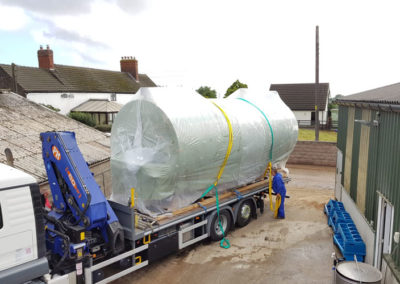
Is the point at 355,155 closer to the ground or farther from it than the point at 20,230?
farther from it

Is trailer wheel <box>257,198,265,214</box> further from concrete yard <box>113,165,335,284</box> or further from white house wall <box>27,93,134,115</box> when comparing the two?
white house wall <box>27,93,134,115</box>

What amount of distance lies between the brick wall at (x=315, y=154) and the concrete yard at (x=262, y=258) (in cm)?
885

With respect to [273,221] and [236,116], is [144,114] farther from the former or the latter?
[273,221]

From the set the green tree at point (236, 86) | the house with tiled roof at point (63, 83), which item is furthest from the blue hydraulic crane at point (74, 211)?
A: the green tree at point (236, 86)

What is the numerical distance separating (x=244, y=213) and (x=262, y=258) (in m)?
2.20

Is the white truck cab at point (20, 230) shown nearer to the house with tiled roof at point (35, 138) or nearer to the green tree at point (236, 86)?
Answer: the house with tiled roof at point (35, 138)

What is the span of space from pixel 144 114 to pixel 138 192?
1.84 m

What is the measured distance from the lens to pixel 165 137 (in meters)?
7.72

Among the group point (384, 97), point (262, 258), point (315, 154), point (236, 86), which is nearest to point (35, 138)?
point (262, 258)

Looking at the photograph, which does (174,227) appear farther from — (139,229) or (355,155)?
(355,155)

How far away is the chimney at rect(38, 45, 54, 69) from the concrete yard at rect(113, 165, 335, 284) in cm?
2573

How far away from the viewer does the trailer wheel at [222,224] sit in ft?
30.9

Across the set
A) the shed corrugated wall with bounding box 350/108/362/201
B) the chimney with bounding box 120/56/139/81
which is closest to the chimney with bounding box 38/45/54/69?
the chimney with bounding box 120/56/139/81

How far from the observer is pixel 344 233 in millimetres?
8758
